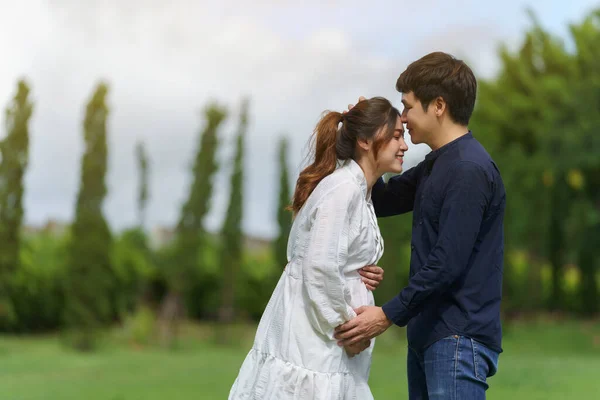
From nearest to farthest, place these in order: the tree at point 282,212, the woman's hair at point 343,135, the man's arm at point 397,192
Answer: the woman's hair at point 343,135
the man's arm at point 397,192
the tree at point 282,212

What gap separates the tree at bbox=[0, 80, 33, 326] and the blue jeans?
437 inches

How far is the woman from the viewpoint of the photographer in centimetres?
298

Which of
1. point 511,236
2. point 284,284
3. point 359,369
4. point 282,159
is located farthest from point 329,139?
point 511,236

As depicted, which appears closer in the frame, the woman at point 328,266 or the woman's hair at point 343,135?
the woman at point 328,266

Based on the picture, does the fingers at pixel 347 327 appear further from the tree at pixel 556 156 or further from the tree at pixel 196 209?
the tree at pixel 556 156

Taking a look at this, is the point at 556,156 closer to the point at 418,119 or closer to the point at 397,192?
the point at 397,192

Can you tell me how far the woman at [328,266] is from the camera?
9.77 feet

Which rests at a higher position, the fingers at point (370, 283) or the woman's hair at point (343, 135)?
the woman's hair at point (343, 135)

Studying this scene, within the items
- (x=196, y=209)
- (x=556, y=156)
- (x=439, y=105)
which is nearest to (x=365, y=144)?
(x=439, y=105)

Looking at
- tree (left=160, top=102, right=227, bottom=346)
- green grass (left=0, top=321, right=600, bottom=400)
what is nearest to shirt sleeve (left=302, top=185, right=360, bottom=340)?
green grass (left=0, top=321, right=600, bottom=400)

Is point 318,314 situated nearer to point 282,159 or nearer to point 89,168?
point 89,168

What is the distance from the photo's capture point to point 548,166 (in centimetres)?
2031

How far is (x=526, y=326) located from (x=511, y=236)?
117 inches

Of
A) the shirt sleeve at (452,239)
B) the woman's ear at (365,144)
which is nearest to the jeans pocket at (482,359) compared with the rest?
the shirt sleeve at (452,239)
